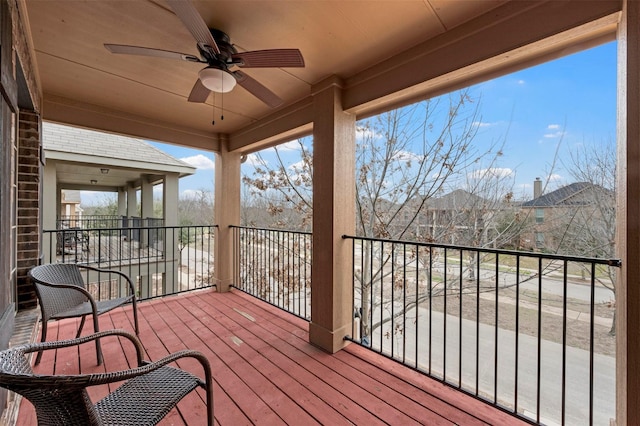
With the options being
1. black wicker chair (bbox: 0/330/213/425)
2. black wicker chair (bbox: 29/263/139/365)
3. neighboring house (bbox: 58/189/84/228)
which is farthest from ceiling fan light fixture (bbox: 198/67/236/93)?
neighboring house (bbox: 58/189/84/228)

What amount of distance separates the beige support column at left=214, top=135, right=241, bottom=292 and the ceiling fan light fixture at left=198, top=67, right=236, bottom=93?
2.26m

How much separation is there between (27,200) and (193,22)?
2442mm

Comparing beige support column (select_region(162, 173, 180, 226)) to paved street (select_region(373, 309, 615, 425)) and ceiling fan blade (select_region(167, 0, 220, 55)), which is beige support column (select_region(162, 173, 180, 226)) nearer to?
paved street (select_region(373, 309, 615, 425))

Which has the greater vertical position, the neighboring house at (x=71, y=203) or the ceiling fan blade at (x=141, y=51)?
the ceiling fan blade at (x=141, y=51)

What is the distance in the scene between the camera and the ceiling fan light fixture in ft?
5.87

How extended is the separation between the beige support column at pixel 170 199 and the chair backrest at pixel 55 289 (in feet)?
17.6

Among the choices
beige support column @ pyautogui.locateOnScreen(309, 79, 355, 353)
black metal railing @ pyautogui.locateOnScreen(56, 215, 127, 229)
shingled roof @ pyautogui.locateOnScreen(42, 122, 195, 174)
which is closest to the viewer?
beige support column @ pyautogui.locateOnScreen(309, 79, 355, 353)

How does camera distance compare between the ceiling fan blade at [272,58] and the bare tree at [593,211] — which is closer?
the ceiling fan blade at [272,58]

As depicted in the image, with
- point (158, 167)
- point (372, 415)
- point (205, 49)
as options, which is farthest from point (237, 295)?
point (158, 167)

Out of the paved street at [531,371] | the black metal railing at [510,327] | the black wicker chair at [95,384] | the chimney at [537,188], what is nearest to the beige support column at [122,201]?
the black metal railing at [510,327]

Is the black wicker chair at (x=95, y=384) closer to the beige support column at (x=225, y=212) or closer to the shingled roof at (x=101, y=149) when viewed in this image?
the beige support column at (x=225, y=212)

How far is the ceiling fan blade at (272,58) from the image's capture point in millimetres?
1604

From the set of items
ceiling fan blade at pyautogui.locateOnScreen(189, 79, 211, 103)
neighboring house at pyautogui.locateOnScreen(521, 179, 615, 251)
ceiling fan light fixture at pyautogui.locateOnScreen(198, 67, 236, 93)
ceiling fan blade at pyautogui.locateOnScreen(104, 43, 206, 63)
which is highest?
ceiling fan blade at pyautogui.locateOnScreen(104, 43, 206, 63)

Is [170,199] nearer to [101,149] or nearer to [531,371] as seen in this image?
[101,149]
